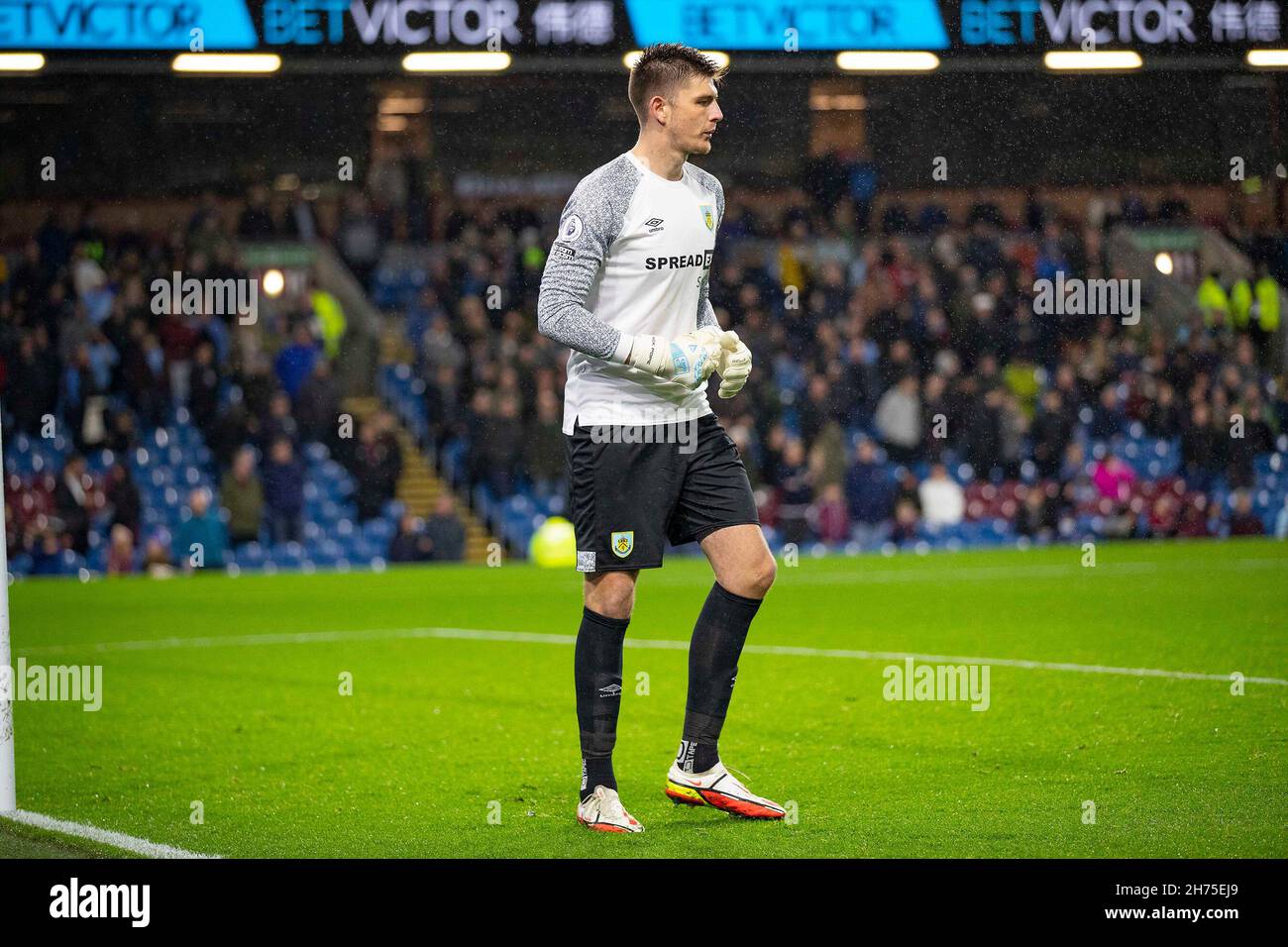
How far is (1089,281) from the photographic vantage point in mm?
19672

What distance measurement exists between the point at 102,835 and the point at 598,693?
1.47 metres

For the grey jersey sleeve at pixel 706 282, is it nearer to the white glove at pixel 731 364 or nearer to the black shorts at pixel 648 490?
the white glove at pixel 731 364

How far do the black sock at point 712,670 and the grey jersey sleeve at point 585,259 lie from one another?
888 millimetres

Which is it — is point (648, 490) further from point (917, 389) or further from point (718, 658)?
point (917, 389)

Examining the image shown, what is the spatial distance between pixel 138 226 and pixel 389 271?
11.8ft

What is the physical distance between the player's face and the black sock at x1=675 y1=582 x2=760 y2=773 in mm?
1327

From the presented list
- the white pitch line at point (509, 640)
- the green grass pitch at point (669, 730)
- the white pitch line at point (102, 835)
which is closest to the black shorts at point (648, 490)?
the green grass pitch at point (669, 730)

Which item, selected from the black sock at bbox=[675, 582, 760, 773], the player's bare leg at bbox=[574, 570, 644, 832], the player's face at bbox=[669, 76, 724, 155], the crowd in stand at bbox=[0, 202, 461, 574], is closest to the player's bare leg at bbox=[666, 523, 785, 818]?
the black sock at bbox=[675, 582, 760, 773]

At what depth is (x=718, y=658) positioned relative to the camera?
5.11 meters

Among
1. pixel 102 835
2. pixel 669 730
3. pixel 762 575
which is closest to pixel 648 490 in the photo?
pixel 762 575

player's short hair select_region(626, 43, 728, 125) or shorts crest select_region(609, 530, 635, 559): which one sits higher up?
player's short hair select_region(626, 43, 728, 125)

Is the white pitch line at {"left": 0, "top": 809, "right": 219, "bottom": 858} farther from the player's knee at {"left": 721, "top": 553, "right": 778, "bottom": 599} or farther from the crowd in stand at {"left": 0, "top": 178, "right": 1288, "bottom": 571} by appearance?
the crowd in stand at {"left": 0, "top": 178, "right": 1288, "bottom": 571}

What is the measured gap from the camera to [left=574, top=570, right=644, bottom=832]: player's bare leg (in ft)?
16.2
